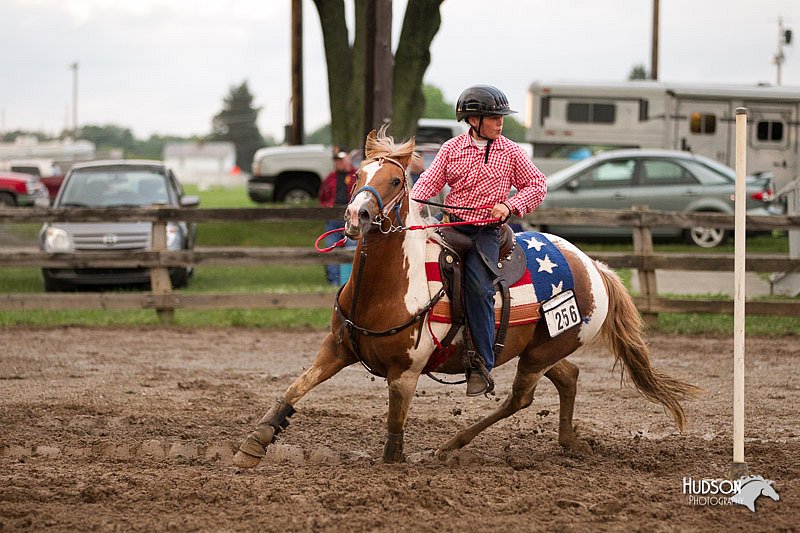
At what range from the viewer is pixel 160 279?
479 inches

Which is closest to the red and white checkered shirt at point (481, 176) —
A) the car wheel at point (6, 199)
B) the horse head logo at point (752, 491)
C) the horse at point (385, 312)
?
the horse at point (385, 312)

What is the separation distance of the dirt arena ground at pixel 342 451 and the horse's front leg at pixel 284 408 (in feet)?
0.44

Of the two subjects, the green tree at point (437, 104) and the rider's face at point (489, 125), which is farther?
the green tree at point (437, 104)

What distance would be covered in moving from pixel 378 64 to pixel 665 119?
11.0 meters

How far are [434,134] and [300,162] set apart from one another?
3.31m

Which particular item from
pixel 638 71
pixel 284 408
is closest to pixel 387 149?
pixel 284 408

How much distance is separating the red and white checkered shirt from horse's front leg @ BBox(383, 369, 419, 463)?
1.03 m

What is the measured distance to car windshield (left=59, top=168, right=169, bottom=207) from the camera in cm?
1457

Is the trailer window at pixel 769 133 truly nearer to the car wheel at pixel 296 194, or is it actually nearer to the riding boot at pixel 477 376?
the car wheel at pixel 296 194

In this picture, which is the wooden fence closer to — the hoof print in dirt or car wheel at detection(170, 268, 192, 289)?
car wheel at detection(170, 268, 192, 289)

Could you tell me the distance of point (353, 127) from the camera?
19766 millimetres

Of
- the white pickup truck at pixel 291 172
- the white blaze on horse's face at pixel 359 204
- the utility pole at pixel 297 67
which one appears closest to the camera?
the white blaze on horse's face at pixel 359 204

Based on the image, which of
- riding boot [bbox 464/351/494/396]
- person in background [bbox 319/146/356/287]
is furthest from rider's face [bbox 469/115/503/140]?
person in background [bbox 319/146/356/287]

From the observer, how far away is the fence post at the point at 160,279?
1216 cm
